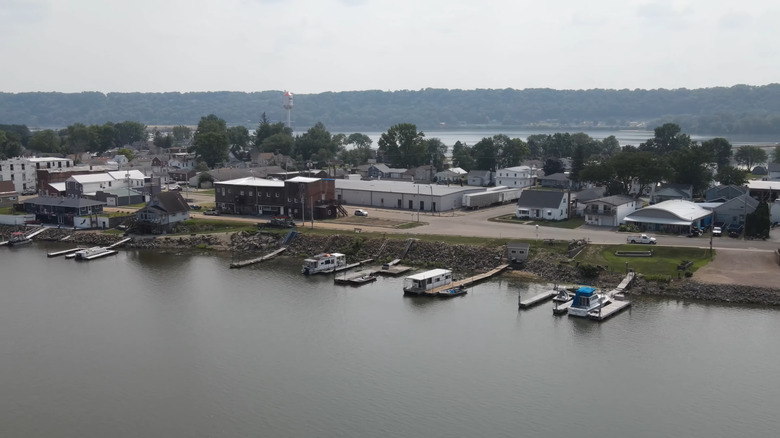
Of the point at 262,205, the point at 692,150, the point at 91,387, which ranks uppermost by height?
the point at 692,150

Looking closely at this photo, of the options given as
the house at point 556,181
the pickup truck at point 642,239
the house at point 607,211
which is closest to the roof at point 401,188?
the house at point 607,211

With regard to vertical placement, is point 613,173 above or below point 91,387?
A: above

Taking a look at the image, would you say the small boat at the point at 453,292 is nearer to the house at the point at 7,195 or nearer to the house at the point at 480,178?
the house at the point at 7,195

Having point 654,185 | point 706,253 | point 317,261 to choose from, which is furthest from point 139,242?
point 654,185

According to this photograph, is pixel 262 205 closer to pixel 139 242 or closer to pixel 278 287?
pixel 139 242

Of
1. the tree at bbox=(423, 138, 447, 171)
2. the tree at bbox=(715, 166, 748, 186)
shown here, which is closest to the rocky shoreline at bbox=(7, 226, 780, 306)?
the tree at bbox=(715, 166, 748, 186)

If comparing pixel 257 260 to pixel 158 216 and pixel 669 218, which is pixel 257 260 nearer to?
pixel 158 216
